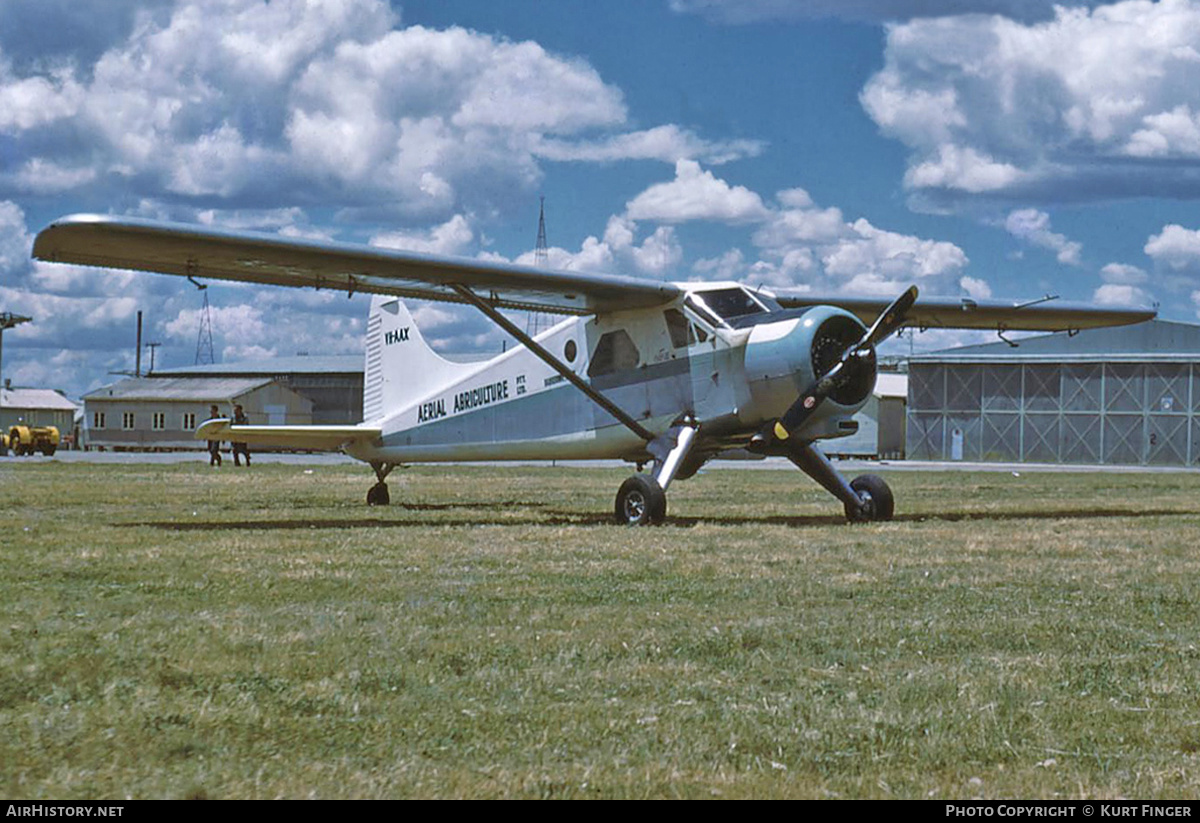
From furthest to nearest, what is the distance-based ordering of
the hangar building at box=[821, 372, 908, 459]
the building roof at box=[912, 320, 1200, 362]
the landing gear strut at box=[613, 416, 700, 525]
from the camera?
the hangar building at box=[821, 372, 908, 459] < the building roof at box=[912, 320, 1200, 362] < the landing gear strut at box=[613, 416, 700, 525]

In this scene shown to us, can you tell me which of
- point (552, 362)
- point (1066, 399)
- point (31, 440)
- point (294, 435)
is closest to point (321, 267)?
point (552, 362)

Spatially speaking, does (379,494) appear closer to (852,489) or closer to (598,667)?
(852,489)

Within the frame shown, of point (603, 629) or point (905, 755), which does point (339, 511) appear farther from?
point (905, 755)

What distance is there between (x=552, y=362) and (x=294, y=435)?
191 inches

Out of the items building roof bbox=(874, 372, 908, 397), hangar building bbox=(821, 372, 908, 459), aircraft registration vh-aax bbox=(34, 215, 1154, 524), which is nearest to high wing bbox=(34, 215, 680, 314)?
aircraft registration vh-aax bbox=(34, 215, 1154, 524)

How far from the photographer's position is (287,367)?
11131 cm

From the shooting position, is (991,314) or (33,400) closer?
(991,314)

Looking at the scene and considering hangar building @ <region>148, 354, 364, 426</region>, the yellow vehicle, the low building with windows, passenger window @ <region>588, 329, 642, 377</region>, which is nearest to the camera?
passenger window @ <region>588, 329, 642, 377</region>

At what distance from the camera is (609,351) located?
1817cm

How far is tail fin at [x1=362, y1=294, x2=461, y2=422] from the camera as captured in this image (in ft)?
71.7

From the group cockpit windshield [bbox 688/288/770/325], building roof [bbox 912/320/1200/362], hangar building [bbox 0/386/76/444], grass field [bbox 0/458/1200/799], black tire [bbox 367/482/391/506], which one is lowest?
grass field [bbox 0/458/1200/799]

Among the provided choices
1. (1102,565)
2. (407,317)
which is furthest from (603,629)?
(407,317)

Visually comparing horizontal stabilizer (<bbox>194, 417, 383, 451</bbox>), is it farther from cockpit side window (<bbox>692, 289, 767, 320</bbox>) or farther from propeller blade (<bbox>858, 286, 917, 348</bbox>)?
propeller blade (<bbox>858, 286, 917, 348</bbox>)

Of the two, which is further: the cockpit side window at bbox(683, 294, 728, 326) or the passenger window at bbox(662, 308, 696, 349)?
the passenger window at bbox(662, 308, 696, 349)
